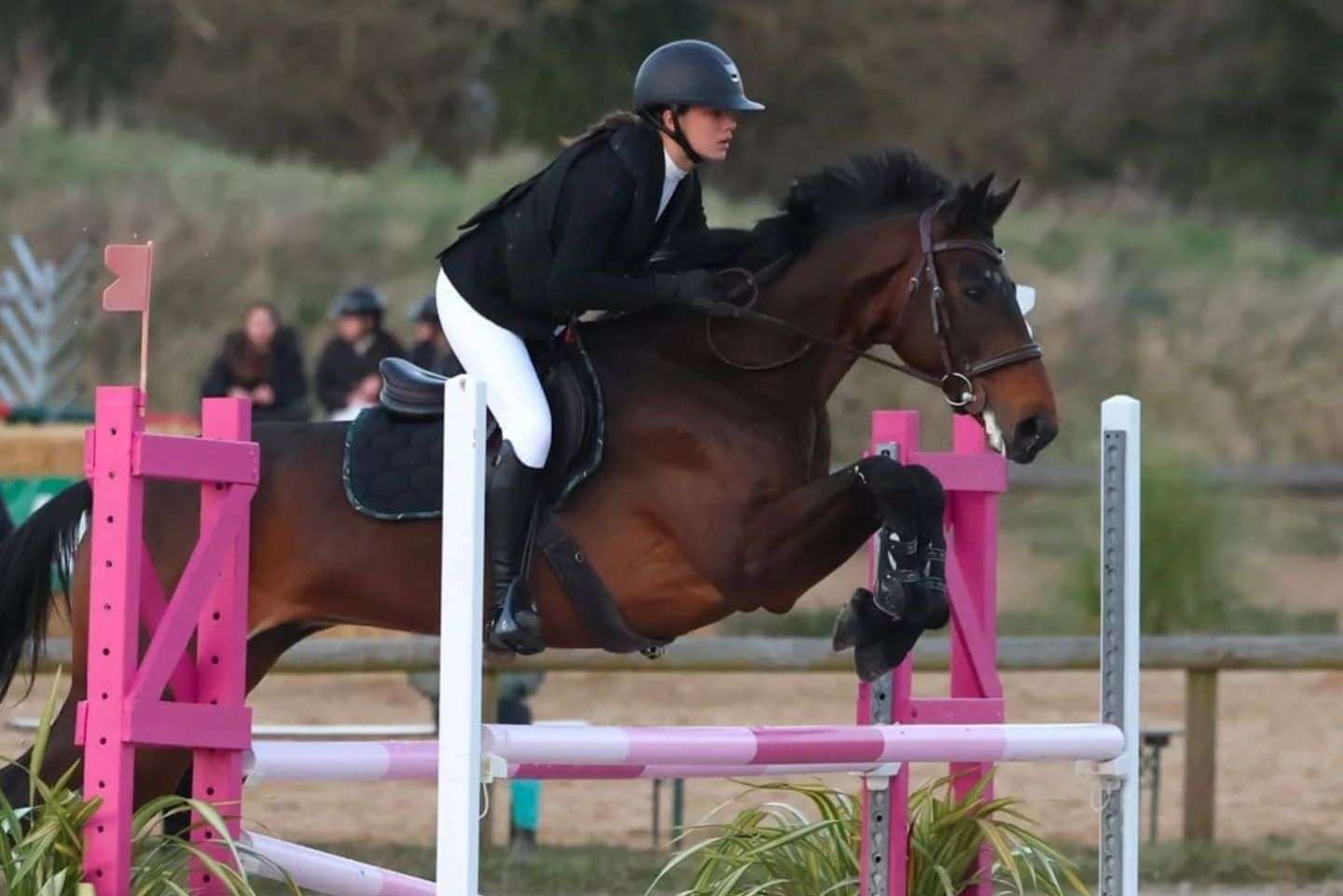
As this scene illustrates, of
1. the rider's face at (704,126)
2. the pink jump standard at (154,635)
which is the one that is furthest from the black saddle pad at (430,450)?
the pink jump standard at (154,635)

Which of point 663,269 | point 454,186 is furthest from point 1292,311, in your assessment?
point 663,269

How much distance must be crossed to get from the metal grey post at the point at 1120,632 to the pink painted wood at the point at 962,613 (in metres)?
0.26

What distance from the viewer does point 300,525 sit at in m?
4.89

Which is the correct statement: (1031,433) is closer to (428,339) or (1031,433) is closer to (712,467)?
(712,467)

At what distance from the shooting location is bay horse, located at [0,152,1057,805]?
4.64m

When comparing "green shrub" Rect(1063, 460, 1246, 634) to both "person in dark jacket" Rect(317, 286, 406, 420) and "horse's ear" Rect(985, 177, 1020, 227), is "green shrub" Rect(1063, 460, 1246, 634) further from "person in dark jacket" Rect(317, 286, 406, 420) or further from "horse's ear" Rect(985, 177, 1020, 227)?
"horse's ear" Rect(985, 177, 1020, 227)

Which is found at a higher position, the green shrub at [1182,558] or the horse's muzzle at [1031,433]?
the horse's muzzle at [1031,433]

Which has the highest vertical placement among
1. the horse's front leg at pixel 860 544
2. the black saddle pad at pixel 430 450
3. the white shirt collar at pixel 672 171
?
the white shirt collar at pixel 672 171

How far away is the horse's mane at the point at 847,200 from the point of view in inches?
192

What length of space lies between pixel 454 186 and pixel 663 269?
43.6 feet

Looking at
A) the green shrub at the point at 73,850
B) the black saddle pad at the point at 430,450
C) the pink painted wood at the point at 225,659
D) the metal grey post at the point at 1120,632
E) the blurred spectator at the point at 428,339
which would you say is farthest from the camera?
the blurred spectator at the point at 428,339

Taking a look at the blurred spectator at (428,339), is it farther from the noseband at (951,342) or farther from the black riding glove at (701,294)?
the noseband at (951,342)

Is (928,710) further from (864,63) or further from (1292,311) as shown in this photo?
(864,63)

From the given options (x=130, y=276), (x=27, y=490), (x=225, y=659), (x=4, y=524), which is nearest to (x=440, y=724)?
(x=225, y=659)
